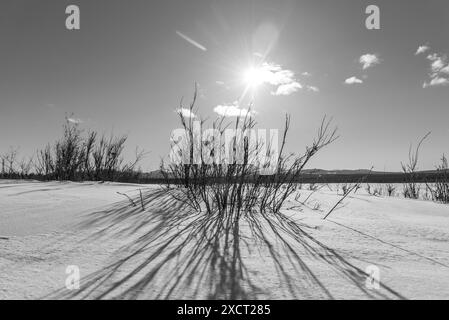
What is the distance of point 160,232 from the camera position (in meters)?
1.43

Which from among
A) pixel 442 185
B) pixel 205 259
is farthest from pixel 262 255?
pixel 442 185

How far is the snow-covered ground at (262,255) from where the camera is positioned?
0.86 m

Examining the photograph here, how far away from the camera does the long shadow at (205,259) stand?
0.85 metres

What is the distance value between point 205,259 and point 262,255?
217mm

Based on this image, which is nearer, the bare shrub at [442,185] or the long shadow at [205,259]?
the long shadow at [205,259]

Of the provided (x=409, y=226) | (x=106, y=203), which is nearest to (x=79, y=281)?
(x=106, y=203)

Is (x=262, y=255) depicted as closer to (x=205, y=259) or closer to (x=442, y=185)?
(x=205, y=259)

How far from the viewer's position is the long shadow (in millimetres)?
847

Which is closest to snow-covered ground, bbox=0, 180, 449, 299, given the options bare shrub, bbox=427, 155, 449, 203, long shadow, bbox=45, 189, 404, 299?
long shadow, bbox=45, 189, 404, 299

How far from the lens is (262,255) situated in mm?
1153

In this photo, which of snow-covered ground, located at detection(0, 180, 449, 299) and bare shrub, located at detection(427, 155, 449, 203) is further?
bare shrub, located at detection(427, 155, 449, 203)

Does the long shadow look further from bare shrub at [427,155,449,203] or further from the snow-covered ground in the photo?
bare shrub at [427,155,449,203]

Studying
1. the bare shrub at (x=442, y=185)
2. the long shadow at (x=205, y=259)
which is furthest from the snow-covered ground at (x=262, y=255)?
the bare shrub at (x=442, y=185)

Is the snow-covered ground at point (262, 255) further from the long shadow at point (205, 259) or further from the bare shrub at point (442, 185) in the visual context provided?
the bare shrub at point (442, 185)
